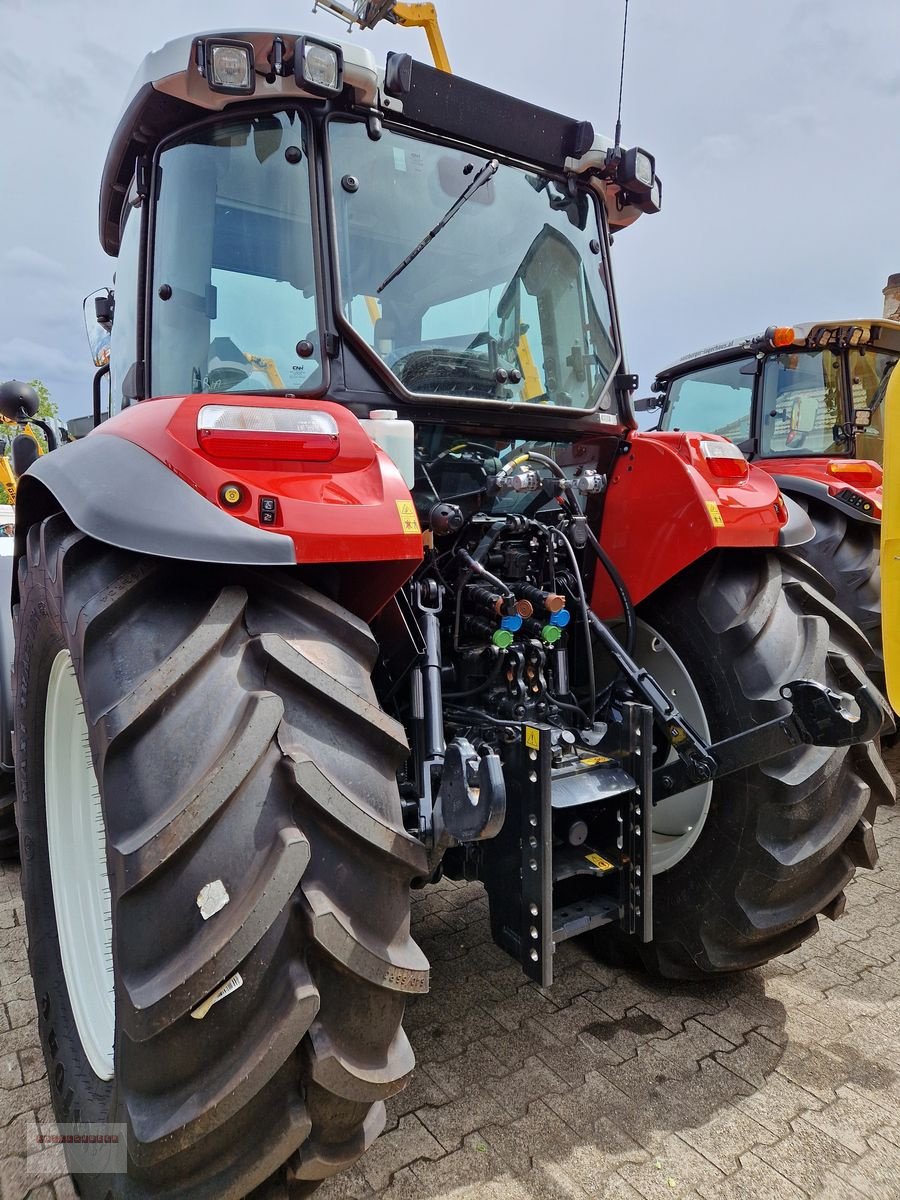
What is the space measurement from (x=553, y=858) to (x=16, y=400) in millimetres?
2268

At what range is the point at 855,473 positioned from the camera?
4.57 metres

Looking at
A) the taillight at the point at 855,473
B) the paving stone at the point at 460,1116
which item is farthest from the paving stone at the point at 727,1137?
the taillight at the point at 855,473

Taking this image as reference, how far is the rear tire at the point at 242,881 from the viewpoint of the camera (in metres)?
1.18

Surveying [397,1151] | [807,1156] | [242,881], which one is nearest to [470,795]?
[242,881]

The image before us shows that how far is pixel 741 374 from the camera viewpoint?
17.4 feet

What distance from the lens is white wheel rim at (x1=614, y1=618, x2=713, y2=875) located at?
2.23 metres

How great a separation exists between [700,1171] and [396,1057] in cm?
86

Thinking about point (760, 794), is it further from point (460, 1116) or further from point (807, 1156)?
point (460, 1116)

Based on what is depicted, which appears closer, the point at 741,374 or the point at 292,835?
the point at 292,835

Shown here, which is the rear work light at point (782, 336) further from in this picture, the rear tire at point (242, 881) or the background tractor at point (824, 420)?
the rear tire at point (242, 881)

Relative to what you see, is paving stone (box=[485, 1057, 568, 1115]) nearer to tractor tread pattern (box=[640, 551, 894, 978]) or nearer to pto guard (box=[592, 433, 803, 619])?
tractor tread pattern (box=[640, 551, 894, 978])

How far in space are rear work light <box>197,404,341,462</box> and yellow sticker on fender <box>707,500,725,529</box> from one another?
107cm

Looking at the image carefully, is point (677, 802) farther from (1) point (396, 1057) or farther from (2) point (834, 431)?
(2) point (834, 431)

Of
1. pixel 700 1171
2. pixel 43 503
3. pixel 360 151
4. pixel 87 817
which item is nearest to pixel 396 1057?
pixel 700 1171
